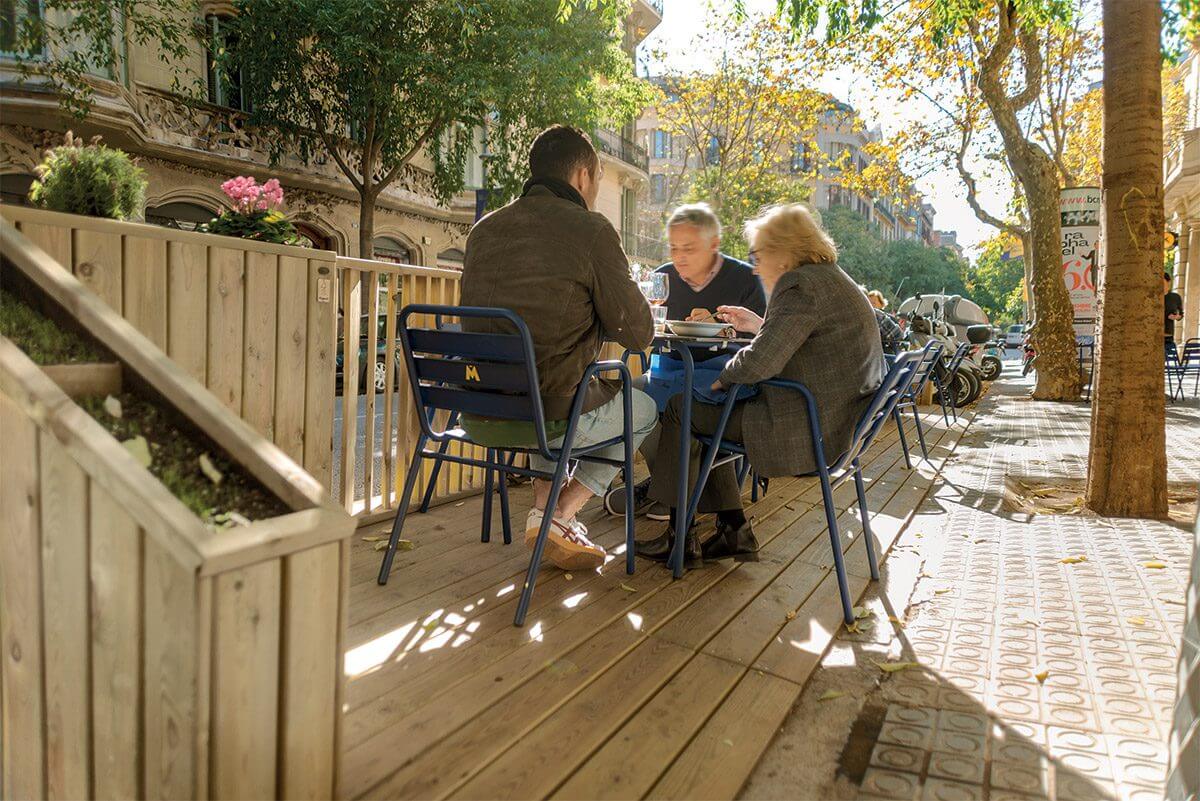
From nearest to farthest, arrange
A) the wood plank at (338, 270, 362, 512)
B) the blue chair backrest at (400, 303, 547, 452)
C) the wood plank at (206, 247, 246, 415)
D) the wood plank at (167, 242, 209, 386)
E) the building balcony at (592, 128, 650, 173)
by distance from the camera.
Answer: the blue chair backrest at (400, 303, 547, 452)
the wood plank at (167, 242, 209, 386)
the wood plank at (206, 247, 246, 415)
the wood plank at (338, 270, 362, 512)
the building balcony at (592, 128, 650, 173)

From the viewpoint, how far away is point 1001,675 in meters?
2.55

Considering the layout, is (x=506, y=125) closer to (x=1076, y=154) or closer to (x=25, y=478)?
(x=1076, y=154)

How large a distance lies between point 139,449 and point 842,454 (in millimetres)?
2363

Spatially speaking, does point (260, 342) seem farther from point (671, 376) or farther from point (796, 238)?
Result: point (796, 238)

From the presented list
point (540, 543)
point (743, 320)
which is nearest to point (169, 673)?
point (540, 543)

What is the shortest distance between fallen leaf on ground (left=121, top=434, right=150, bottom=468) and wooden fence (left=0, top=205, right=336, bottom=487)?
1311 millimetres

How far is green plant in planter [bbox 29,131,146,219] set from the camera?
2.70 m

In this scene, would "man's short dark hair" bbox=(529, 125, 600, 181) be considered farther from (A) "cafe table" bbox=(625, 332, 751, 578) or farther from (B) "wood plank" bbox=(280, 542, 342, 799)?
(B) "wood plank" bbox=(280, 542, 342, 799)

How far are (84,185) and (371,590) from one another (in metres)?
1.60

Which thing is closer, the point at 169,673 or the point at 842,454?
the point at 169,673

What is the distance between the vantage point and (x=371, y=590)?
3.09 meters

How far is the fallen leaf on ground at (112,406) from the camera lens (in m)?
1.63

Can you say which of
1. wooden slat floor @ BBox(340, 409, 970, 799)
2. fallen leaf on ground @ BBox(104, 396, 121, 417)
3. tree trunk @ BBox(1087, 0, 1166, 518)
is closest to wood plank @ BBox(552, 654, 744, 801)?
wooden slat floor @ BBox(340, 409, 970, 799)

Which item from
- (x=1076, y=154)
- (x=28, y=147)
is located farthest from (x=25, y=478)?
(x=1076, y=154)
